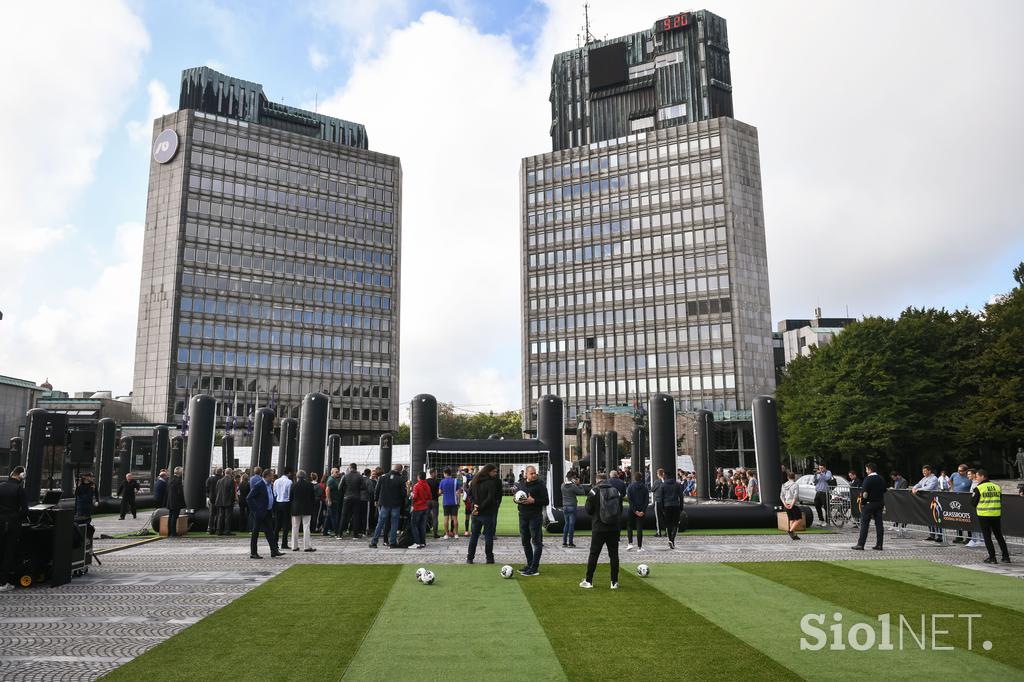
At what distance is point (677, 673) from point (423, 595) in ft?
17.1

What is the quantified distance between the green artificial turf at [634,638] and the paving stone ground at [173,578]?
4.41 meters

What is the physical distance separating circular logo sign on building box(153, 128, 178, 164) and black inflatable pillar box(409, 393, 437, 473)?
90.3 metres

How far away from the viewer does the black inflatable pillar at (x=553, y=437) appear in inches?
968

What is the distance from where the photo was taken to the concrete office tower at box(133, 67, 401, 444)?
95438 mm

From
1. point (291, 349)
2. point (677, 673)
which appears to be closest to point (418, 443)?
point (677, 673)

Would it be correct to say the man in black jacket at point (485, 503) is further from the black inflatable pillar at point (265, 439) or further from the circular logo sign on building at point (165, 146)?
the circular logo sign on building at point (165, 146)

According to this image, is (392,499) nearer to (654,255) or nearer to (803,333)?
(654,255)

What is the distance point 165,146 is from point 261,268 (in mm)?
21581

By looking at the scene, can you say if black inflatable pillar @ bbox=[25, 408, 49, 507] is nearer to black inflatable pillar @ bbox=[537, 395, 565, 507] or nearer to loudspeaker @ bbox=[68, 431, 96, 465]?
loudspeaker @ bbox=[68, 431, 96, 465]

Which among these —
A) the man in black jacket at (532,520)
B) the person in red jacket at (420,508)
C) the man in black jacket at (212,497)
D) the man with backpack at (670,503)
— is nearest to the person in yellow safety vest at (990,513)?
the man with backpack at (670,503)

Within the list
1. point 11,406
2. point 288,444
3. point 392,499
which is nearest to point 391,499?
point 392,499

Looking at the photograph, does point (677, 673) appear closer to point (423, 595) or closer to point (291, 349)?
point (423, 595)

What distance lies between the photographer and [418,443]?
24125 mm

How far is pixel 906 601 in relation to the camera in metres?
10.2
